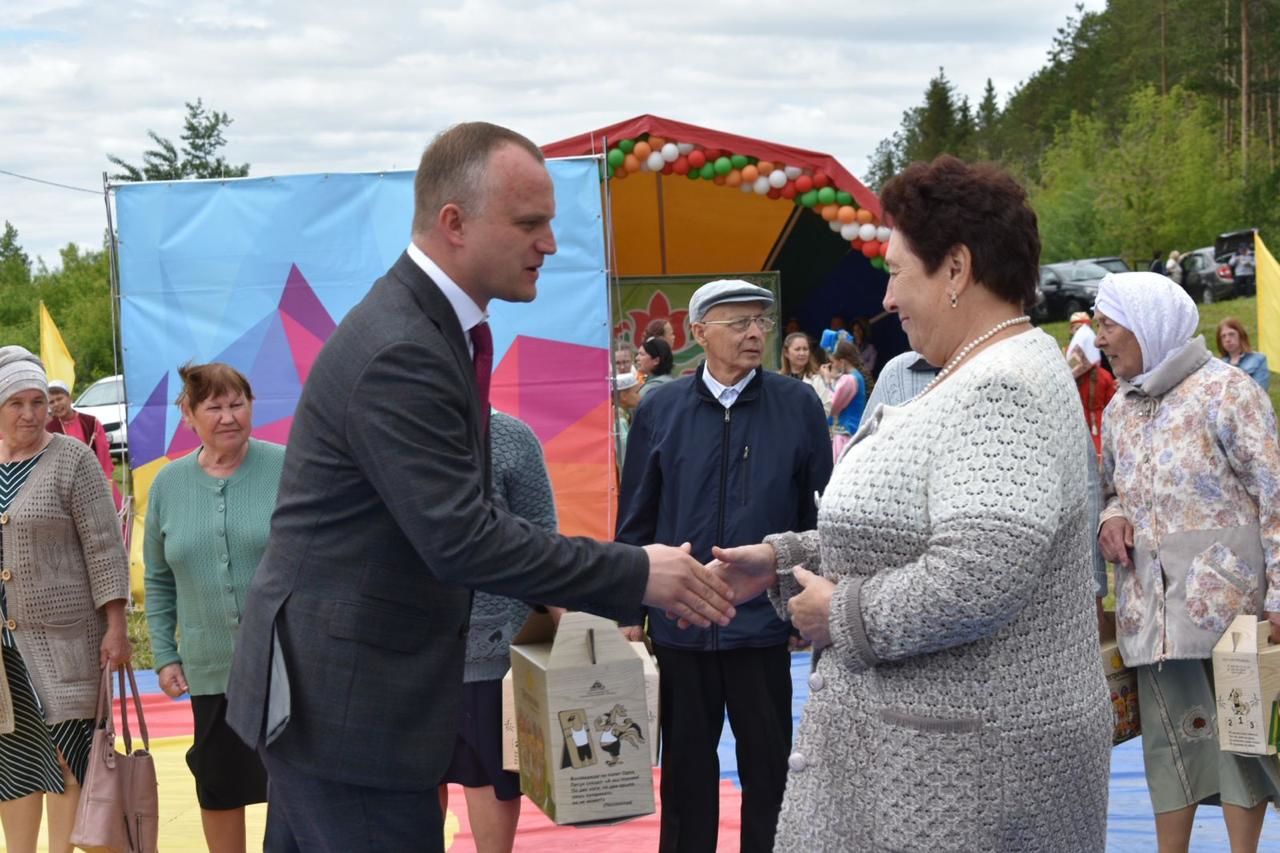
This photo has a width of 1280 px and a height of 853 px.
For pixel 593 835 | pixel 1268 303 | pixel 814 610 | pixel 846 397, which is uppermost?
pixel 1268 303

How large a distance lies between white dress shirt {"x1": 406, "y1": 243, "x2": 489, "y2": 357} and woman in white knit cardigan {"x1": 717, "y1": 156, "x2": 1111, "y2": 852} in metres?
0.75

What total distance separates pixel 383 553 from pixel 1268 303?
12.6 metres

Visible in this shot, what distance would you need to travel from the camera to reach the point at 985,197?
109 inches

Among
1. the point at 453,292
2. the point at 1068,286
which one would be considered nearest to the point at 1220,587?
the point at 453,292

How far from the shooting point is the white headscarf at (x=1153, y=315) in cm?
467

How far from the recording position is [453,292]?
2.85 metres

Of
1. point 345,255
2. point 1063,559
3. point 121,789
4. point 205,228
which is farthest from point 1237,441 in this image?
point 205,228

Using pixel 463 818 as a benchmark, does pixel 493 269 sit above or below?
above

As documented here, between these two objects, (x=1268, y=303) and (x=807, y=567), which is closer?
(x=807, y=567)

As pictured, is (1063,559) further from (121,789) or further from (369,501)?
(121,789)

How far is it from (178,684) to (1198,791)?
3.34m

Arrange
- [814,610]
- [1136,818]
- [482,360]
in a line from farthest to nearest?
[1136,818] → [482,360] → [814,610]

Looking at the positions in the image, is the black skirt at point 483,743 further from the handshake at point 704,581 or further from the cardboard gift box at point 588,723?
the handshake at point 704,581

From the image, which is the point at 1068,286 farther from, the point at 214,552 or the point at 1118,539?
the point at 214,552
